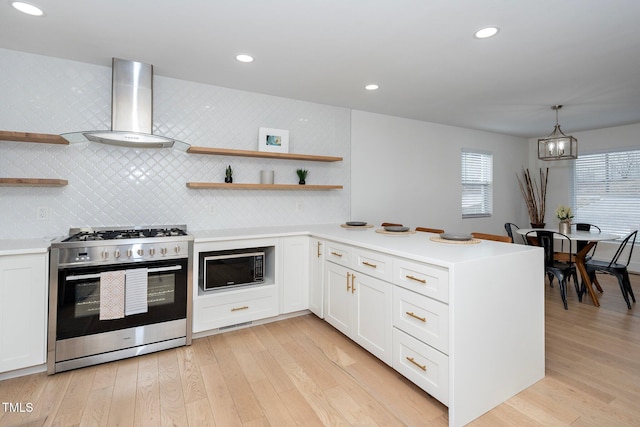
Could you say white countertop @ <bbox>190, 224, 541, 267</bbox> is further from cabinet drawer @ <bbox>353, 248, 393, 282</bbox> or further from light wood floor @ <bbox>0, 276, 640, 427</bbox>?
light wood floor @ <bbox>0, 276, 640, 427</bbox>

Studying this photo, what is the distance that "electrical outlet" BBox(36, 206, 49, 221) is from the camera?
102 inches

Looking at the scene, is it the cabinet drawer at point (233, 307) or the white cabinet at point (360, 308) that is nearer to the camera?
the white cabinet at point (360, 308)

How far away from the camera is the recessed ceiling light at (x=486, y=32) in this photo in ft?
7.05

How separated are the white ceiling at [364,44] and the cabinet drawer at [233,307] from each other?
2.07 meters

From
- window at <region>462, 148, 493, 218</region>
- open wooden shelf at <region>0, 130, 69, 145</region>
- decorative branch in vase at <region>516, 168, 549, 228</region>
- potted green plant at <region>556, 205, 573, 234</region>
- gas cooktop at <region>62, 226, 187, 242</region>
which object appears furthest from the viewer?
decorative branch in vase at <region>516, 168, 549, 228</region>

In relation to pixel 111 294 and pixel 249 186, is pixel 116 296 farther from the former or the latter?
pixel 249 186

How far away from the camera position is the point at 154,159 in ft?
9.80

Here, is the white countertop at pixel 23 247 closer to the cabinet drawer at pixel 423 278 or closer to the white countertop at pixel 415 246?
the white countertop at pixel 415 246

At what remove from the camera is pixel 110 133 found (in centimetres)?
241

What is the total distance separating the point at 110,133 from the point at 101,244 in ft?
2.81

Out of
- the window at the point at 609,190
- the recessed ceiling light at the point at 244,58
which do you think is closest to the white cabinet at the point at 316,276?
the recessed ceiling light at the point at 244,58

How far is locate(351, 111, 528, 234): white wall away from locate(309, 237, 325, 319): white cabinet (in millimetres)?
1209

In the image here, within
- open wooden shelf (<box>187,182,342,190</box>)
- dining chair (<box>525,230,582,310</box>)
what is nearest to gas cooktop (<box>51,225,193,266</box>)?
open wooden shelf (<box>187,182,342,190</box>)

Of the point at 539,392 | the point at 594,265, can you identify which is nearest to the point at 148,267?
the point at 539,392
